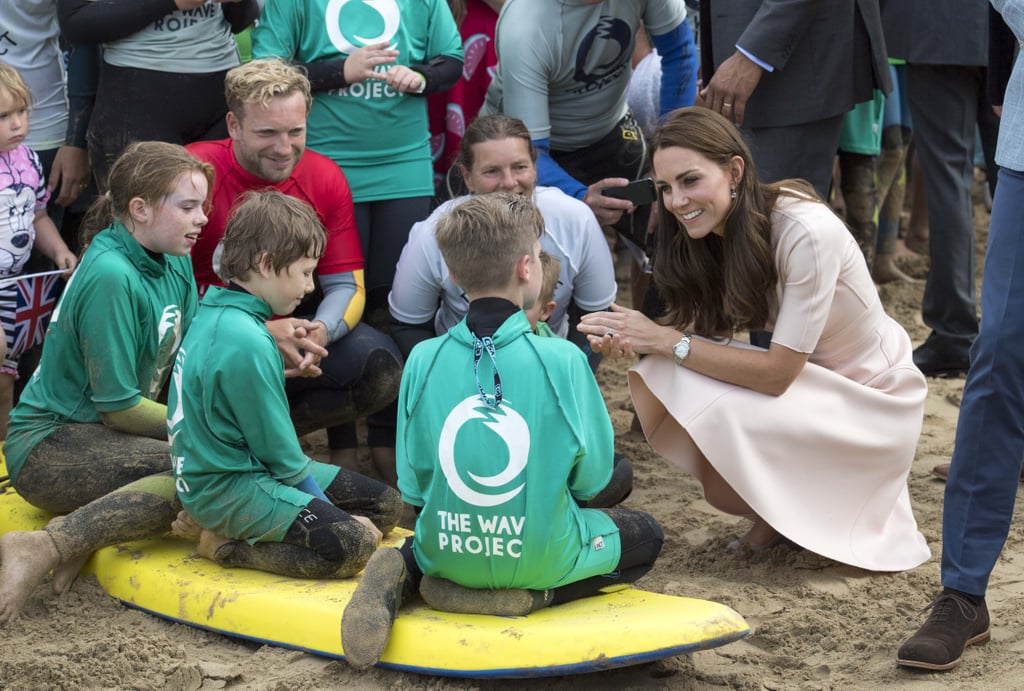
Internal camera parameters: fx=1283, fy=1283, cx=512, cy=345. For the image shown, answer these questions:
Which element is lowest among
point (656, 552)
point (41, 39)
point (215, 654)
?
point (215, 654)

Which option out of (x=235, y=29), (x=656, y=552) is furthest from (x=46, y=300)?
(x=656, y=552)

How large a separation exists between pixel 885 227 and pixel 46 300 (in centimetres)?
450

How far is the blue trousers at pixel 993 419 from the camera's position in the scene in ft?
9.41

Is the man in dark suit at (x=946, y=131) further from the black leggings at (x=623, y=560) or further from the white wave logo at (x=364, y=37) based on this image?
the black leggings at (x=623, y=560)

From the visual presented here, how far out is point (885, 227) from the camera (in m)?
7.01

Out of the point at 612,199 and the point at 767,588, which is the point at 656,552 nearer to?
the point at 767,588

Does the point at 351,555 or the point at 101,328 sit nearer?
the point at 351,555

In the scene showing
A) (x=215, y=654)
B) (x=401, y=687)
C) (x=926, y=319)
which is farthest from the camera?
(x=926, y=319)

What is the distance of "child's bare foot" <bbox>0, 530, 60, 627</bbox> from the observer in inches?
129

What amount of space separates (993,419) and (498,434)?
112 centimetres

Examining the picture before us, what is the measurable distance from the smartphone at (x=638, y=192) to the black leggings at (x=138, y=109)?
4.94ft

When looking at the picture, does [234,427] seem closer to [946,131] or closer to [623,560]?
[623,560]

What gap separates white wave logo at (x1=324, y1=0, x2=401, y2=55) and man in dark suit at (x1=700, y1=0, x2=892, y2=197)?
1.14 metres

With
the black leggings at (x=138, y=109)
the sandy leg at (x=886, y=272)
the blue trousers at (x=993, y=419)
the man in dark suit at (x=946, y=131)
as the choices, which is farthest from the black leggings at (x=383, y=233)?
the sandy leg at (x=886, y=272)
